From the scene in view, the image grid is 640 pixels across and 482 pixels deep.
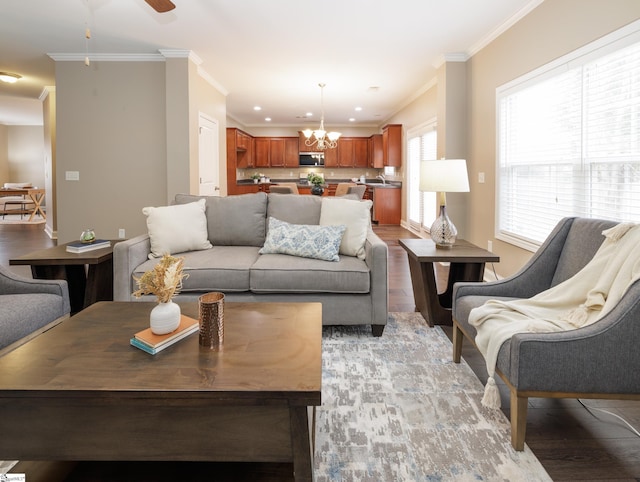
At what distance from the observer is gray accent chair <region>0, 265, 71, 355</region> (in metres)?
2.04

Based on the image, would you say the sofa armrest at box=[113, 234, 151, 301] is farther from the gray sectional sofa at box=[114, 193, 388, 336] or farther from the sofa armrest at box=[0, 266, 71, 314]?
the sofa armrest at box=[0, 266, 71, 314]

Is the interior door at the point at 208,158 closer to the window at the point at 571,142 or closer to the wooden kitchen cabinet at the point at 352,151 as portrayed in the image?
the window at the point at 571,142

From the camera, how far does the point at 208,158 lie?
648cm

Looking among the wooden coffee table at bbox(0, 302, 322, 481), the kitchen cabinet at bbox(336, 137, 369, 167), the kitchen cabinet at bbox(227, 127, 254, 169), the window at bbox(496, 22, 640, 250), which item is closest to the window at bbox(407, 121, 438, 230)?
the window at bbox(496, 22, 640, 250)

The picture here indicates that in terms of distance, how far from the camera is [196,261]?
316 cm

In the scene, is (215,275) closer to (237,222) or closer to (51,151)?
(237,222)

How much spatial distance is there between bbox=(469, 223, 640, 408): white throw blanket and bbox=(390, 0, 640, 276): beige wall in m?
1.61

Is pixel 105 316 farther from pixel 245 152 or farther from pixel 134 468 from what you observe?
pixel 245 152

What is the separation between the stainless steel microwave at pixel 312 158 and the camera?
12.2m

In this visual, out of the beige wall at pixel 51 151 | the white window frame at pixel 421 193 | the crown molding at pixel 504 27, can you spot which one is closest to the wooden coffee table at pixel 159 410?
the crown molding at pixel 504 27

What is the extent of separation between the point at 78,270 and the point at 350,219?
2.16 m

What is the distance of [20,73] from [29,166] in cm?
890

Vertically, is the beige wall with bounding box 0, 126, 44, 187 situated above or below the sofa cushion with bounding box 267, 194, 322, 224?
above

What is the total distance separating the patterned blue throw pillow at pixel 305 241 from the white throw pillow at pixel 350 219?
8 cm
